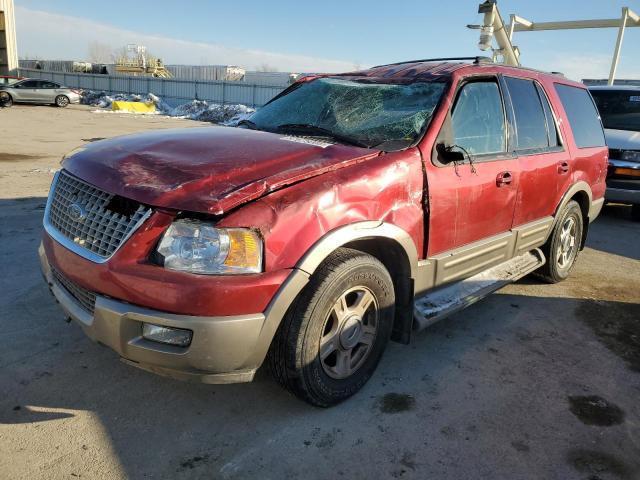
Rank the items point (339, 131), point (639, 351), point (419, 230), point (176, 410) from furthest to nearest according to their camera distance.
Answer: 1. point (639, 351)
2. point (339, 131)
3. point (419, 230)
4. point (176, 410)

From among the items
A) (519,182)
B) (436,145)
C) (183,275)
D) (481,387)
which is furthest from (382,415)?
(519,182)

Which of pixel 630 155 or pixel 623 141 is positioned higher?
pixel 623 141

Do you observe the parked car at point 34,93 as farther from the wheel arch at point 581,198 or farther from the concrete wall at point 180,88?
the wheel arch at point 581,198

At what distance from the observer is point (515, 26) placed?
19.0 m

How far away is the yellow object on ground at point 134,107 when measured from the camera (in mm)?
28747

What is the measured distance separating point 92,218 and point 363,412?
175cm

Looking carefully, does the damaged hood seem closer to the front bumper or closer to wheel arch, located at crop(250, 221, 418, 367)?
wheel arch, located at crop(250, 221, 418, 367)

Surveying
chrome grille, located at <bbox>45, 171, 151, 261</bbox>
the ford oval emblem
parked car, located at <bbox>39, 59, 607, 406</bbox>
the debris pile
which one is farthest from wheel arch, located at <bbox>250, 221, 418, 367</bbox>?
the debris pile

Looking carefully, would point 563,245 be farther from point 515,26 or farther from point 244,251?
point 515,26

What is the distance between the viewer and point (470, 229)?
336cm

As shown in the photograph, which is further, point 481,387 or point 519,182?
point 519,182

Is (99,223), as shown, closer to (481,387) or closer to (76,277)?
(76,277)

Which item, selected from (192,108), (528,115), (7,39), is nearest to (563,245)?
(528,115)

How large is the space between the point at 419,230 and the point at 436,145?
540mm
